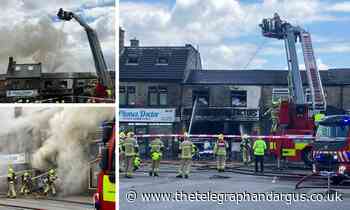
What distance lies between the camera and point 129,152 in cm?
333

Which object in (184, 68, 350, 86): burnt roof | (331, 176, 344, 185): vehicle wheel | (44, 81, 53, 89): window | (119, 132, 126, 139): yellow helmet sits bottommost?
(331, 176, 344, 185): vehicle wheel

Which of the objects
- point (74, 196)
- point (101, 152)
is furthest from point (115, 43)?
point (74, 196)

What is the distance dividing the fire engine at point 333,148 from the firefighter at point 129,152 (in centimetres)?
97

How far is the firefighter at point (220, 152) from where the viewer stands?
3.30 metres

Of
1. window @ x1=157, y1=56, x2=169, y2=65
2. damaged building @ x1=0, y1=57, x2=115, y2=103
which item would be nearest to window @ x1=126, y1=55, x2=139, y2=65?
window @ x1=157, y1=56, x2=169, y2=65

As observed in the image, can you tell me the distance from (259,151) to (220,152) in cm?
21

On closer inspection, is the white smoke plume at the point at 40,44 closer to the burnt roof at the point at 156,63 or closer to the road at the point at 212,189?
the burnt roof at the point at 156,63

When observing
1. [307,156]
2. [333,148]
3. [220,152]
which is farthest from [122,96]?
[333,148]

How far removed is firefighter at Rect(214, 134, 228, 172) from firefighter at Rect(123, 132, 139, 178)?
0.44 m

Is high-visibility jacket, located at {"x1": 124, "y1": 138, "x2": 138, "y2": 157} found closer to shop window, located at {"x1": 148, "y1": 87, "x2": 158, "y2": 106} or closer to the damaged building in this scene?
shop window, located at {"x1": 148, "y1": 87, "x2": 158, "y2": 106}

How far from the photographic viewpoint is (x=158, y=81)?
132 inches

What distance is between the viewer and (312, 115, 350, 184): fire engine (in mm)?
3268

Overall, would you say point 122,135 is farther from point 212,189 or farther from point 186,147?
point 212,189

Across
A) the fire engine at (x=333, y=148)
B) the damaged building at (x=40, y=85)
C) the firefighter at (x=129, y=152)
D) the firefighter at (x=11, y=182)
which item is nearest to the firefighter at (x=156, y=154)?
the firefighter at (x=129, y=152)
